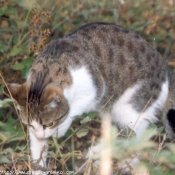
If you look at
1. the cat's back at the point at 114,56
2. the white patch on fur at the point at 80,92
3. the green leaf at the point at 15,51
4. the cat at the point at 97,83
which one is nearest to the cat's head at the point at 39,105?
the cat at the point at 97,83

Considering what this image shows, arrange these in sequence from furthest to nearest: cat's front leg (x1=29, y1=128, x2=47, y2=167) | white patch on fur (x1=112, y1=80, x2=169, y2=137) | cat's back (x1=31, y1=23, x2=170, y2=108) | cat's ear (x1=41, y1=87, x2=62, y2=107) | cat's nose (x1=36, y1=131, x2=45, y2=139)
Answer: white patch on fur (x1=112, y1=80, x2=169, y2=137) → cat's back (x1=31, y1=23, x2=170, y2=108) → cat's front leg (x1=29, y1=128, x2=47, y2=167) → cat's nose (x1=36, y1=131, x2=45, y2=139) → cat's ear (x1=41, y1=87, x2=62, y2=107)

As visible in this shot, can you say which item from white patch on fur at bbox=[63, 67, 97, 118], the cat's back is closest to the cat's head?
white patch on fur at bbox=[63, 67, 97, 118]

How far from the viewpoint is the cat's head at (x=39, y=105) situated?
123 inches

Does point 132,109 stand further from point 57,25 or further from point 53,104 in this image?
point 57,25

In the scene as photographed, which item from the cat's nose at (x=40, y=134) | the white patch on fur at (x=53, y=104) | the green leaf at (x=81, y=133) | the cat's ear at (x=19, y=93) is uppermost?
the cat's ear at (x=19, y=93)

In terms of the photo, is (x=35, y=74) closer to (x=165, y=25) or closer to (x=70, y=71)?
(x=70, y=71)

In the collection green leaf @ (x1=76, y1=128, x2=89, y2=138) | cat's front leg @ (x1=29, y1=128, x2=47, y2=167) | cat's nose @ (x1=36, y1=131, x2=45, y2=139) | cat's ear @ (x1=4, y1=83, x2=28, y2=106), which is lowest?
cat's front leg @ (x1=29, y1=128, x2=47, y2=167)

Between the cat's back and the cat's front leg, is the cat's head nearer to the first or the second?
the cat's front leg

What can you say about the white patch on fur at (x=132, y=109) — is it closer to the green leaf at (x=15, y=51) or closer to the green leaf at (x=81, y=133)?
the green leaf at (x=81, y=133)

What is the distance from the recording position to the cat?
3.28 meters

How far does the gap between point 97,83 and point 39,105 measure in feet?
1.99

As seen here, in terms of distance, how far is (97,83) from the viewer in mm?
3602

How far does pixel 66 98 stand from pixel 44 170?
80 centimetres

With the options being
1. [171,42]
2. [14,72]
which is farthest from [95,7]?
[14,72]
